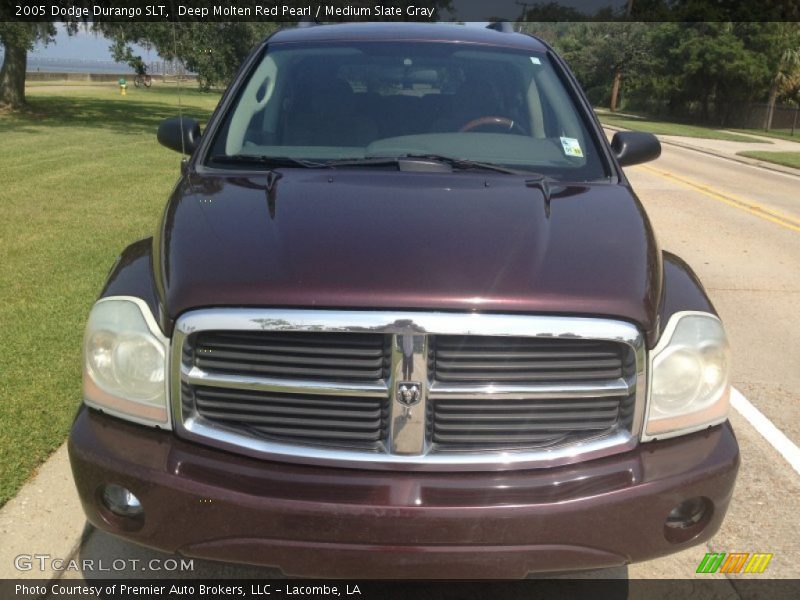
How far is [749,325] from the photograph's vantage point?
20.5 feet

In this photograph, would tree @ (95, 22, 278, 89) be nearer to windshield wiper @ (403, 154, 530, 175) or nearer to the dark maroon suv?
windshield wiper @ (403, 154, 530, 175)

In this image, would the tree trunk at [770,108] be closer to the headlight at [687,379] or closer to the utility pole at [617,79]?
the utility pole at [617,79]

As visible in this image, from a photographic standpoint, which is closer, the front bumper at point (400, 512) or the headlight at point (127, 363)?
the front bumper at point (400, 512)

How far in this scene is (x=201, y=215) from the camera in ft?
9.05

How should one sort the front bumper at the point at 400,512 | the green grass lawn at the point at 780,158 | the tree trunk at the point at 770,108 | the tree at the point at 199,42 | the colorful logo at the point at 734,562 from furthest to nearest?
the tree trunk at the point at 770,108 → the tree at the point at 199,42 → the green grass lawn at the point at 780,158 → the colorful logo at the point at 734,562 → the front bumper at the point at 400,512

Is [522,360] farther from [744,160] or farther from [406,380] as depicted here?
[744,160]

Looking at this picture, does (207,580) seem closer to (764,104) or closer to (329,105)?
(329,105)

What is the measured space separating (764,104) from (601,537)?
49.1m

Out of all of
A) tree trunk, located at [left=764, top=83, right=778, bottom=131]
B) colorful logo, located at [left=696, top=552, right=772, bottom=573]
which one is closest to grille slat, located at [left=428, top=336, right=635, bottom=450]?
colorful logo, located at [left=696, top=552, right=772, bottom=573]

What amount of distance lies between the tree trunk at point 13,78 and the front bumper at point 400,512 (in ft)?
90.9

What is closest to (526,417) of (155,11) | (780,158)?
(155,11)

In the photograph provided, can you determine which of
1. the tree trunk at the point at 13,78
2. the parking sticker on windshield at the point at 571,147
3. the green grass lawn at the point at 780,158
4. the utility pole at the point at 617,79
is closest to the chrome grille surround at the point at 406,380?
the parking sticker on windshield at the point at 571,147

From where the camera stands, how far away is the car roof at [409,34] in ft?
13.1

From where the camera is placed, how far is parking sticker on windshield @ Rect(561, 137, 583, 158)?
3516mm
